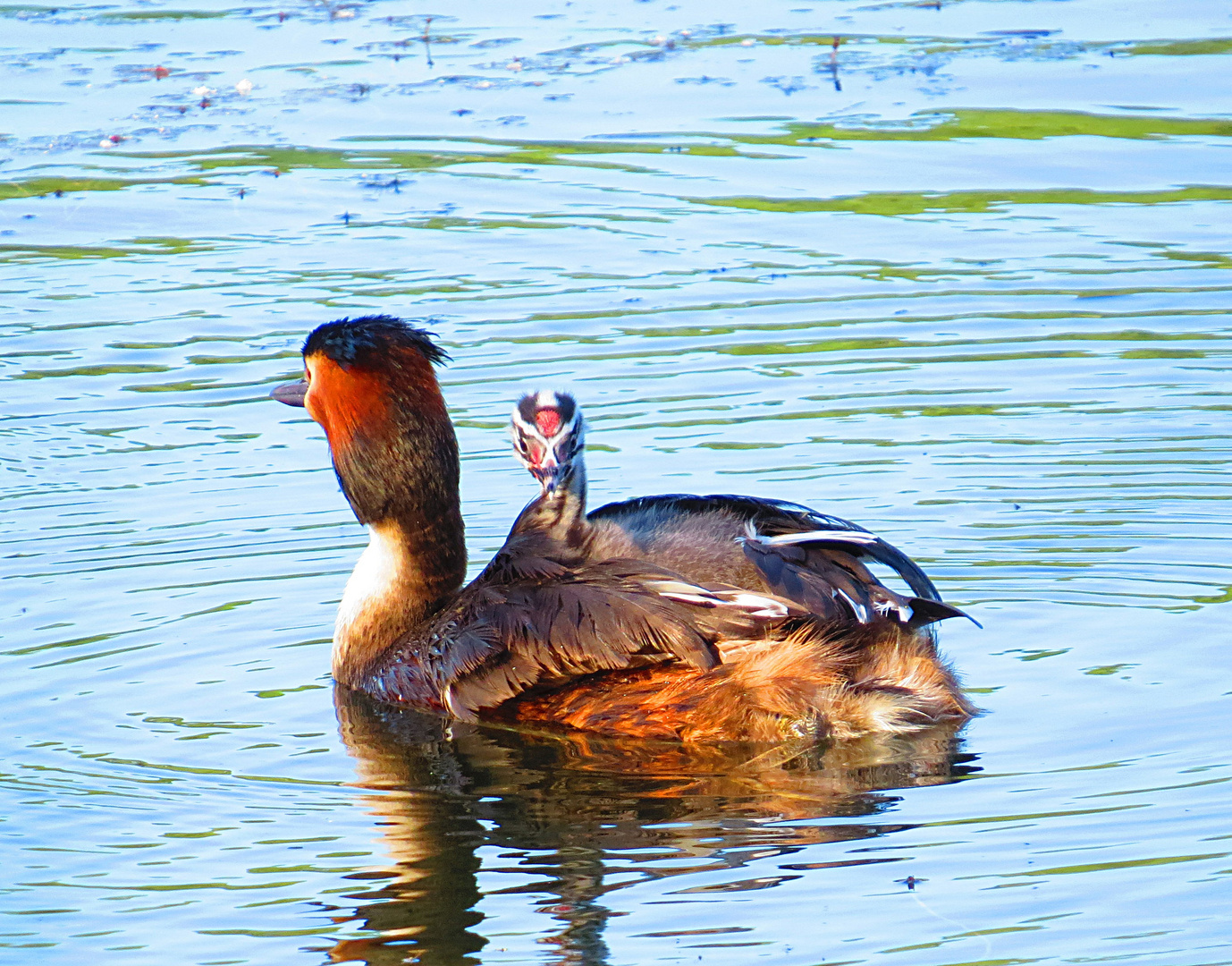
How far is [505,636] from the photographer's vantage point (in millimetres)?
7441

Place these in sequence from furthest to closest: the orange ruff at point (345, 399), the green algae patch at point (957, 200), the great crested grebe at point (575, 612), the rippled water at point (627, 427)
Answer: the green algae patch at point (957, 200), the orange ruff at point (345, 399), the great crested grebe at point (575, 612), the rippled water at point (627, 427)

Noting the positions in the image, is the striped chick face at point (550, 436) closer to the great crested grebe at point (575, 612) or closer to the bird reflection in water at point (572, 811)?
the great crested grebe at point (575, 612)

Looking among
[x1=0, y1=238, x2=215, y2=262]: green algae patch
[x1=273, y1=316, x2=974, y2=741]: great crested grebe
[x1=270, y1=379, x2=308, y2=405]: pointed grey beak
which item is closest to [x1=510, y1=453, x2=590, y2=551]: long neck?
[x1=273, y1=316, x2=974, y2=741]: great crested grebe

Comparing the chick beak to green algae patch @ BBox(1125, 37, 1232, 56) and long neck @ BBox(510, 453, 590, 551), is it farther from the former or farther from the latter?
green algae patch @ BBox(1125, 37, 1232, 56)

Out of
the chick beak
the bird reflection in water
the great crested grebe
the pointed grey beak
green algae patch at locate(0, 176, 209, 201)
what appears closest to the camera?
the bird reflection in water

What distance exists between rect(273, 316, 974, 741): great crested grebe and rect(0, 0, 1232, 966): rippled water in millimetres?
188

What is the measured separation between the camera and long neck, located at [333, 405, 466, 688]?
8188 mm

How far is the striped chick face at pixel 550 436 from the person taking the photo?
7.78 m

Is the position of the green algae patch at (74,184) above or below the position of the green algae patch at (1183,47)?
below

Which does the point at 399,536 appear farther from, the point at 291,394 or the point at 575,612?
the point at 575,612

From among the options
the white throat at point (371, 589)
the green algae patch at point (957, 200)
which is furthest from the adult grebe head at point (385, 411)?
the green algae patch at point (957, 200)

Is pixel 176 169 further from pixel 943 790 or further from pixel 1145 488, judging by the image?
pixel 943 790

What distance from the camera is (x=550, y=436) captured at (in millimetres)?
7805

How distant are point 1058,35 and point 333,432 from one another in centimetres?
1066
